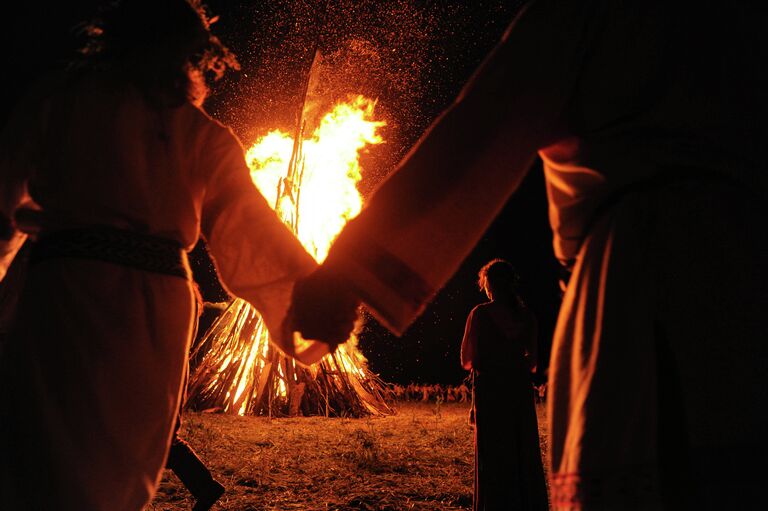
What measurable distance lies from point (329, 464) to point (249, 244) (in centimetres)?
441

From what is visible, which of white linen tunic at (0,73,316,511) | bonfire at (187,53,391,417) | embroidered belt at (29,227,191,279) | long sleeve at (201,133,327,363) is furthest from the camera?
bonfire at (187,53,391,417)

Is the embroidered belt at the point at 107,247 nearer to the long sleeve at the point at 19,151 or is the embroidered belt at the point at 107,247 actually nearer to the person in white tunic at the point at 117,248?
the person in white tunic at the point at 117,248

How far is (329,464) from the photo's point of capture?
5.93 metres

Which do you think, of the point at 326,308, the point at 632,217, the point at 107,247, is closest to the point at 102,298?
the point at 107,247

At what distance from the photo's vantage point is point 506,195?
150cm

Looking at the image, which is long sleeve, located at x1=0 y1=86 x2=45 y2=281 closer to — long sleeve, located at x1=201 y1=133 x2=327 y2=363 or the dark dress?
long sleeve, located at x1=201 y1=133 x2=327 y2=363

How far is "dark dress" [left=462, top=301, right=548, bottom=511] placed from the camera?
14.0ft

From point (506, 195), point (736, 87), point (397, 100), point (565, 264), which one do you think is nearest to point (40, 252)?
point (506, 195)

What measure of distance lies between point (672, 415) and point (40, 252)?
1764mm

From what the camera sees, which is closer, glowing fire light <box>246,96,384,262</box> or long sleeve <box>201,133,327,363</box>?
long sleeve <box>201,133,327,363</box>

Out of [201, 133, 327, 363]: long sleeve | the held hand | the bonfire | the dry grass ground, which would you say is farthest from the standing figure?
the bonfire

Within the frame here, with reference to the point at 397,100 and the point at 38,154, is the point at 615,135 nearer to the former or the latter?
the point at 38,154

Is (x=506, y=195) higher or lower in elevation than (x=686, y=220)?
higher

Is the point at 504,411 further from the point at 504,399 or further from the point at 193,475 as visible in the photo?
the point at 193,475
